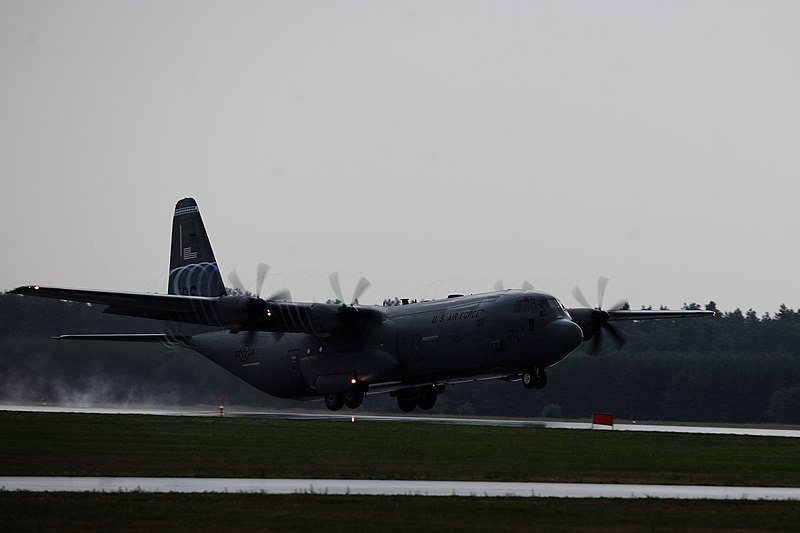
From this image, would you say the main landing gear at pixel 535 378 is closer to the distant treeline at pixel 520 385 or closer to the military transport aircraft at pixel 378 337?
the military transport aircraft at pixel 378 337

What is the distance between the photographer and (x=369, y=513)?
21.2 meters

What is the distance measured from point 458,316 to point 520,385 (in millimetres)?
50522

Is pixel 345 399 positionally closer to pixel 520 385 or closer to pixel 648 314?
pixel 648 314

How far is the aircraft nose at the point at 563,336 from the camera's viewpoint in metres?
47.2

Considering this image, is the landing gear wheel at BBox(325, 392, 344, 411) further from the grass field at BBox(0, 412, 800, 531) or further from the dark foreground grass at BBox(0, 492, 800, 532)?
the dark foreground grass at BBox(0, 492, 800, 532)

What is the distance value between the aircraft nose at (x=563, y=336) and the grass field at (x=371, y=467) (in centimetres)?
341

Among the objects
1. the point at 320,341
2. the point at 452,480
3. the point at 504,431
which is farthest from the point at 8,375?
the point at 452,480

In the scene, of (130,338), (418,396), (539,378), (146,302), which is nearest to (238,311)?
(146,302)

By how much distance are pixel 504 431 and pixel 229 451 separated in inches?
545

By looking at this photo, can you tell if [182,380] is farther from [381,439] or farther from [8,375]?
[381,439]

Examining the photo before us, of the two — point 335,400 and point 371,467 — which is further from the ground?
point 335,400

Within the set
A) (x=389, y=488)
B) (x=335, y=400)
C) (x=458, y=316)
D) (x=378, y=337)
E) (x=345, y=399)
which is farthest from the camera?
(x=335, y=400)

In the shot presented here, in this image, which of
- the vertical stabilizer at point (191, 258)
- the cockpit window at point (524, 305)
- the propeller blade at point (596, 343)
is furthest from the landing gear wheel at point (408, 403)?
the vertical stabilizer at point (191, 258)

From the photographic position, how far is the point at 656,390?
92500 millimetres
